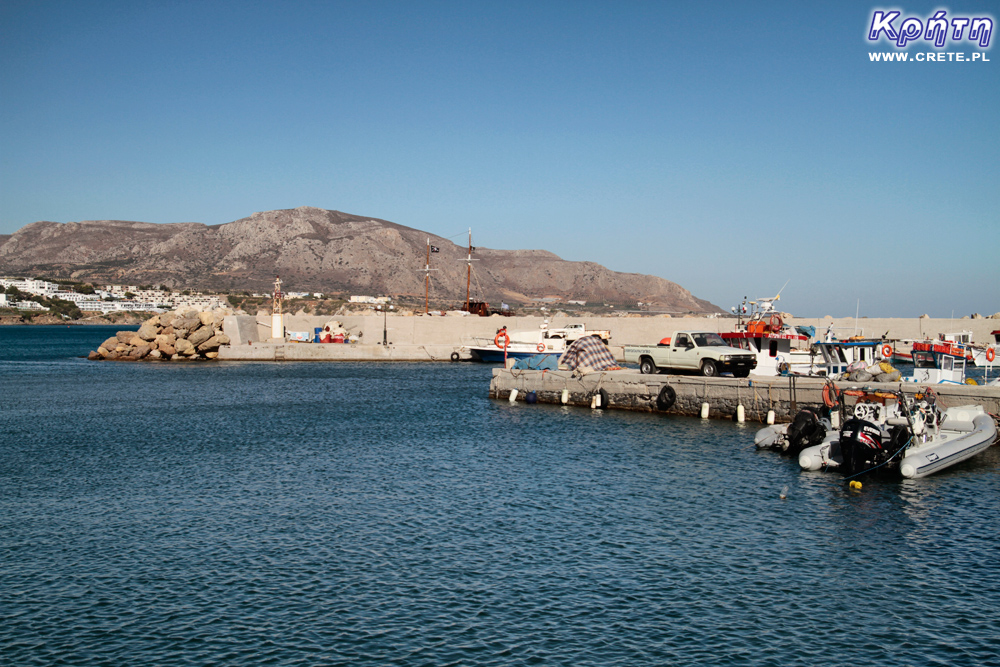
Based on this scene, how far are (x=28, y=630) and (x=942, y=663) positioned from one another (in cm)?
1213

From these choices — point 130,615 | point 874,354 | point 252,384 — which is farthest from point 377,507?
point 252,384

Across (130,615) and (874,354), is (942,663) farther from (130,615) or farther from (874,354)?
(874,354)

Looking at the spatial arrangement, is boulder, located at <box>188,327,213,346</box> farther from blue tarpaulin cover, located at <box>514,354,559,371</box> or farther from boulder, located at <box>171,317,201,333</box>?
blue tarpaulin cover, located at <box>514,354,559,371</box>

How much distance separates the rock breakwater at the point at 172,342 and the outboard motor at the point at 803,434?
56.6m

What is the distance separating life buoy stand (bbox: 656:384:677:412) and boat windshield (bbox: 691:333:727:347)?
265 centimetres

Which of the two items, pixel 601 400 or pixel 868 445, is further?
pixel 601 400

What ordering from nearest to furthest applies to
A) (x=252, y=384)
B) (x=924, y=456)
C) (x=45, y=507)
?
(x=45, y=507) → (x=924, y=456) → (x=252, y=384)

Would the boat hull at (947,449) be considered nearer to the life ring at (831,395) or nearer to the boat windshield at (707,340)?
the life ring at (831,395)

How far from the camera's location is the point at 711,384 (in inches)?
1178

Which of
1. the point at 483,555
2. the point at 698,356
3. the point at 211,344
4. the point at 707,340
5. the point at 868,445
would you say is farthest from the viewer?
the point at 211,344

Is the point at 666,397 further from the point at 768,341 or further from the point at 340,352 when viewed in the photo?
the point at 340,352

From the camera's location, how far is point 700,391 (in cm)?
3034

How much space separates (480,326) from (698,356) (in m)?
39.4

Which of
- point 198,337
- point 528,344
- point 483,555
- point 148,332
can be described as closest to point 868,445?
point 483,555
